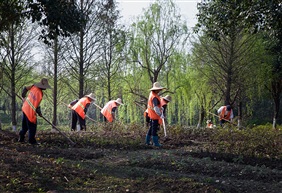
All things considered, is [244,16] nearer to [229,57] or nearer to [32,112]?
[32,112]

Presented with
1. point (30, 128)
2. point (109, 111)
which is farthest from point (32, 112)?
point (109, 111)

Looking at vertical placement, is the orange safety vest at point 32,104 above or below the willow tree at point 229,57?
below

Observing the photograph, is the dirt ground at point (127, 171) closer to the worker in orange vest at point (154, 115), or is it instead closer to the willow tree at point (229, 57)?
the worker in orange vest at point (154, 115)

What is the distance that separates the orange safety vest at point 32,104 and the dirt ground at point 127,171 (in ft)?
2.68

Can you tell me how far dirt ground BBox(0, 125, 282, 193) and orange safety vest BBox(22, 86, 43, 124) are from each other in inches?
32.1

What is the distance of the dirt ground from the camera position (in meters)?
6.50

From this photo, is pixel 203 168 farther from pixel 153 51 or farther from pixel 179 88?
pixel 179 88

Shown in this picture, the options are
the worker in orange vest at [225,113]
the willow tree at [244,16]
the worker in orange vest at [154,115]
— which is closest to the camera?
the willow tree at [244,16]

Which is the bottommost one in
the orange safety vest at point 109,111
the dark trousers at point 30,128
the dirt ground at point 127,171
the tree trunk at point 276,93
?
the dirt ground at point 127,171

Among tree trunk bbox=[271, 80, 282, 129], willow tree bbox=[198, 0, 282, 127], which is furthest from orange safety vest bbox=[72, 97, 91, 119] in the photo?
tree trunk bbox=[271, 80, 282, 129]

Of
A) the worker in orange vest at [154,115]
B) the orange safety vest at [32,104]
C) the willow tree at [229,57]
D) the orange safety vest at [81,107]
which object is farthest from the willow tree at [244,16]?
the willow tree at [229,57]

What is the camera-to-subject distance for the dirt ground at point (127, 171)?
650cm

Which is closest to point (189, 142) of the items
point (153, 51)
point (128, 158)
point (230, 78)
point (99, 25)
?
point (128, 158)

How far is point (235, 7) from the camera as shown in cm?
1173
